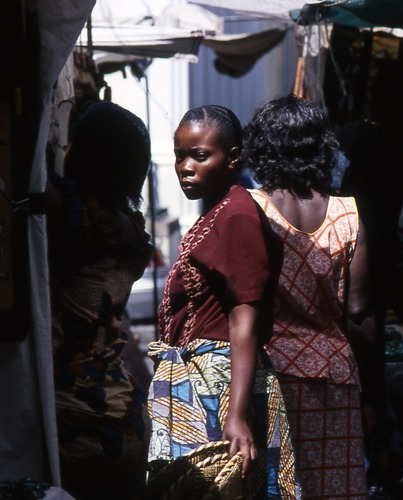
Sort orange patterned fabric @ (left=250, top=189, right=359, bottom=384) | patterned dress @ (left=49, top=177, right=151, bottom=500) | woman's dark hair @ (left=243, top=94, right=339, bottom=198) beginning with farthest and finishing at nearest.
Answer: woman's dark hair @ (left=243, top=94, right=339, bottom=198), orange patterned fabric @ (left=250, top=189, right=359, bottom=384), patterned dress @ (left=49, top=177, right=151, bottom=500)

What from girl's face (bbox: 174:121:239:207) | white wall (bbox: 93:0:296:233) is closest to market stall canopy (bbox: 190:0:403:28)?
girl's face (bbox: 174:121:239:207)

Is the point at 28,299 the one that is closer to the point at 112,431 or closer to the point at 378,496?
the point at 112,431

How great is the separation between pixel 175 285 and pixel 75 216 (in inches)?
16.4

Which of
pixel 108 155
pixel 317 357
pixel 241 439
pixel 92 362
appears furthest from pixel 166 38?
pixel 241 439

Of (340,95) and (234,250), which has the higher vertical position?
(234,250)

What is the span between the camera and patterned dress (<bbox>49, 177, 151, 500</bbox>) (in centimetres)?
359

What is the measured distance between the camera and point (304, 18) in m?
6.73

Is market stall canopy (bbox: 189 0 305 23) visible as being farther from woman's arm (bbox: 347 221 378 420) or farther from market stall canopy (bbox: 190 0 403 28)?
woman's arm (bbox: 347 221 378 420)

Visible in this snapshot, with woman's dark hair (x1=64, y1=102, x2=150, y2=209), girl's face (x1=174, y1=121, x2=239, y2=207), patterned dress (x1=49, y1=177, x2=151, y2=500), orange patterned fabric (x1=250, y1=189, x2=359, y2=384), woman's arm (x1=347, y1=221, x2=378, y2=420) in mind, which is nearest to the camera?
girl's face (x1=174, y1=121, x2=239, y2=207)

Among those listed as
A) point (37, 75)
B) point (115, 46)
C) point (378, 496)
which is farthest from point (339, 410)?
Answer: point (115, 46)

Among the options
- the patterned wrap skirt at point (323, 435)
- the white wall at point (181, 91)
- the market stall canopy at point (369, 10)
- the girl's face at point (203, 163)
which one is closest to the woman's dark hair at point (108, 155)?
the girl's face at point (203, 163)

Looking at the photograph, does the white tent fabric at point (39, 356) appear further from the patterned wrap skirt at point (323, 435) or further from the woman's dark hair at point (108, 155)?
the patterned wrap skirt at point (323, 435)

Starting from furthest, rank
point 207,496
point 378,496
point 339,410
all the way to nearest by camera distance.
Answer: point 378,496, point 339,410, point 207,496

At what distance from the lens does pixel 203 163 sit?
3453 millimetres
